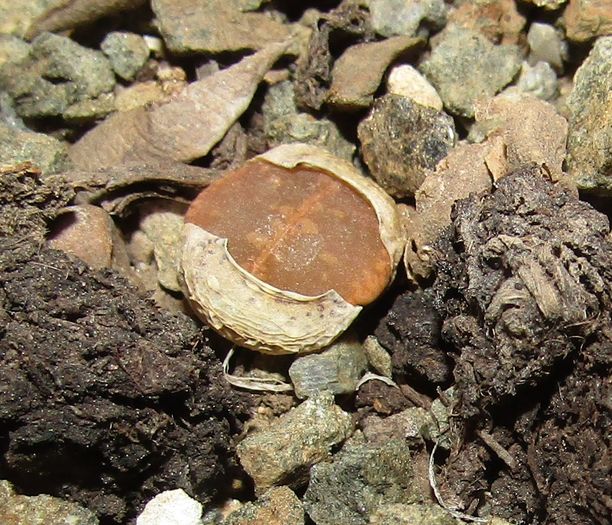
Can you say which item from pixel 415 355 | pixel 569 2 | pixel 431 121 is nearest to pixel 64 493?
pixel 415 355

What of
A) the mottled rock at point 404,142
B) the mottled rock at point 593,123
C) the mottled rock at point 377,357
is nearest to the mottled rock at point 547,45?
the mottled rock at point 593,123

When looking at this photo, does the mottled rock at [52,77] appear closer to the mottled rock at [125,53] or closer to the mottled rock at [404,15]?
the mottled rock at [125,53]

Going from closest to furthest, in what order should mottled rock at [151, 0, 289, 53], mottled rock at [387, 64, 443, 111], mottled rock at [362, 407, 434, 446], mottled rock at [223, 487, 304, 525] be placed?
1. mottled rock at [223, 487, 304, 525]
2. mottled rock at [362, 407, 434, 446]
3. mottled rock at [387, 64, 443, 111]
4. mottled rock at [151, 0, 289, 53]

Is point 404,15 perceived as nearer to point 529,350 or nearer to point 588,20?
point 588,20

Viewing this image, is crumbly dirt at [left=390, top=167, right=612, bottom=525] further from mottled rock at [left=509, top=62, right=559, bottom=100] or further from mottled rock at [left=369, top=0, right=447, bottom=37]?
mottled rock at [left=369, top=0, right=447, bottom=37]

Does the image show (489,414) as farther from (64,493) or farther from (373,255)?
(64,493)

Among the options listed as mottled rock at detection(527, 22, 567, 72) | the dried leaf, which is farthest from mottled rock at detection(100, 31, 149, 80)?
mottled rock at detection(527, 22, 567, 72)
